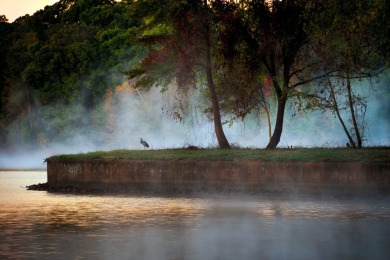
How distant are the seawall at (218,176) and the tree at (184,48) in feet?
20.3

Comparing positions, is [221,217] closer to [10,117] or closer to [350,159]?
[350,159]

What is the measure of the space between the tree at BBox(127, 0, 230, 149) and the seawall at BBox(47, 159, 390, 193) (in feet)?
20.3

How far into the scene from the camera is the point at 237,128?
255 ft

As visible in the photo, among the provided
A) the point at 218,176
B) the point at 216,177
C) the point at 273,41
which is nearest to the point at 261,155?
the point at 218,176

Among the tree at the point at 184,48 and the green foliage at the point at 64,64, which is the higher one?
the green foliage at the point at 64,64

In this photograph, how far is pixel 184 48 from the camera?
154ft

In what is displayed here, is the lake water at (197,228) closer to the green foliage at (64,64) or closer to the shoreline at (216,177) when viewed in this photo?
the shoreline at (216,177)

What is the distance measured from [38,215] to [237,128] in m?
48.1

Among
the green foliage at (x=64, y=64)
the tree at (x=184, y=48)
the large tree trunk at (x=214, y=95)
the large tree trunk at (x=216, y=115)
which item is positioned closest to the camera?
the tree at (x=184, y=48)

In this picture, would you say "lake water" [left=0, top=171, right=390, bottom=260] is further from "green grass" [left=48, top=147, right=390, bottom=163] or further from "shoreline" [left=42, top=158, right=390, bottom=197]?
"green grass" [left=48, top=147, right=390, bottom=163]

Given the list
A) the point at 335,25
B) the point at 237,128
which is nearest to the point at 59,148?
the point at 237,128

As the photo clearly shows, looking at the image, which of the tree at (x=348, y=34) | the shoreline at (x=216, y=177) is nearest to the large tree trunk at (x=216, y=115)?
the tree at (x=348, y=34)

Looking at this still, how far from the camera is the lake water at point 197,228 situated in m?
19.9

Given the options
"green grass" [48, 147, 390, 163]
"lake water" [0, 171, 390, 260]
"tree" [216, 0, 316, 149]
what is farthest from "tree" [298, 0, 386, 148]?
"lake water" [0, 171, 390, 260]
